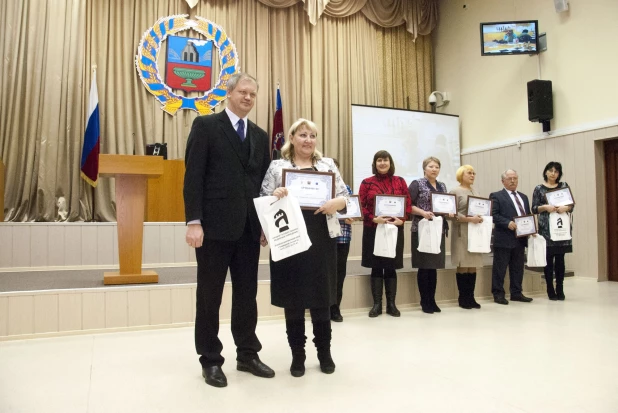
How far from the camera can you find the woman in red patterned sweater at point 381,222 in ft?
11.9

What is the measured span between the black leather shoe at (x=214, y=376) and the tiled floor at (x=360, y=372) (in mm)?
43

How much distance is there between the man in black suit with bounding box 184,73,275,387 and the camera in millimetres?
2064

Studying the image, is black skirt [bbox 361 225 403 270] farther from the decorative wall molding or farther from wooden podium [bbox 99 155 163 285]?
the decorative wall molding

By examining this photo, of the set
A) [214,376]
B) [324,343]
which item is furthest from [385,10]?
[214,376]

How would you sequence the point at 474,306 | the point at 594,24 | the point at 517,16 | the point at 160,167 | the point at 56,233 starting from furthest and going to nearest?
the point at 517,16 < the point at 594,24 < the point at 56,233 < the point at 474,306 < the point at 160,167

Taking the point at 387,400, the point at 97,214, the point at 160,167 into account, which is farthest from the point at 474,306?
the point at 97,214

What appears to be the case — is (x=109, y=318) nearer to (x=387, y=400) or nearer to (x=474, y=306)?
(x=387, y=400)

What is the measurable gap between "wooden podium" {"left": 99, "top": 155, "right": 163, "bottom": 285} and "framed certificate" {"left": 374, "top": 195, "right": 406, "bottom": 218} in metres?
1.66

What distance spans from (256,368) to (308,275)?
503 mm

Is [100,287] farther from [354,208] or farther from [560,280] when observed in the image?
[560,280]

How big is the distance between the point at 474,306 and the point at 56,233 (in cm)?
437

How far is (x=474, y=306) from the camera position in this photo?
13.1 feet

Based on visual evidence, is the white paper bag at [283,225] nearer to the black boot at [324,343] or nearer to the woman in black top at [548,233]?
the black boot at [324,343]

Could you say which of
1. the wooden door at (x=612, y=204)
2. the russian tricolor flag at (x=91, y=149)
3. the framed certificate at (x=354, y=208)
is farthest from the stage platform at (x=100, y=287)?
the wooden door at (x=612, y=204)
